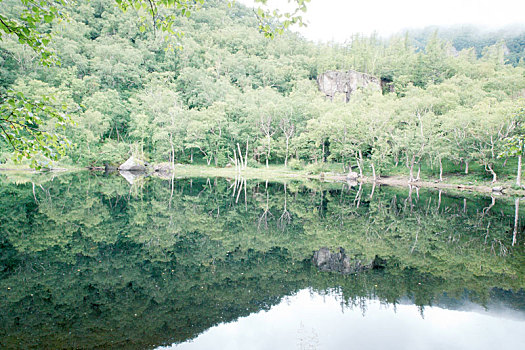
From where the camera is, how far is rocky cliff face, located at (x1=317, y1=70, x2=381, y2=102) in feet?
288

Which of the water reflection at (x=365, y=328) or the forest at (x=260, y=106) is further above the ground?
the forest at (x=260, y=106)

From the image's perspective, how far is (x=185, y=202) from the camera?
1959cm

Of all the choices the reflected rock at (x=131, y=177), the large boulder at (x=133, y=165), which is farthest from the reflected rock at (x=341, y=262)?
the large boulder at (x=133, y=165)

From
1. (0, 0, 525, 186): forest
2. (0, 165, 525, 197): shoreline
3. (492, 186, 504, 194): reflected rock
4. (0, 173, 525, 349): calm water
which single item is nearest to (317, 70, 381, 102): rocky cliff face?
(0, 0, 525, 186): forest

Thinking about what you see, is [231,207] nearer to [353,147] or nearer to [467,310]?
[467,310]

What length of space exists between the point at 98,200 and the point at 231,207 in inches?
343

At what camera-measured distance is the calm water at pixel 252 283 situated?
5434 millimetres

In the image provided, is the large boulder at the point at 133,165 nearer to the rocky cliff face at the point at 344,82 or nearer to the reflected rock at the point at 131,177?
the reflected rock at the point at 131,177

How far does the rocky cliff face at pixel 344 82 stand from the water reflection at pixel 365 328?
284 feet

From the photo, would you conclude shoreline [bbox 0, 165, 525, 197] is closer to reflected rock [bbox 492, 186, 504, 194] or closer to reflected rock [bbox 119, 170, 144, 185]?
reflected rock [bbox 492, 186, 504, 194]

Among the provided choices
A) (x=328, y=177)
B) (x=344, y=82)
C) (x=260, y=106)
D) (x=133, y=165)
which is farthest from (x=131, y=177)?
(x=344, y=82)

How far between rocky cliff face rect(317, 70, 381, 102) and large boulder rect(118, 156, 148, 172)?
6058 centimetres

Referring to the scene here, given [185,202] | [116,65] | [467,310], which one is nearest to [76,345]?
[467,310]

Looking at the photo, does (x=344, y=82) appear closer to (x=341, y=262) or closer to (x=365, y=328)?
(x=341, y=262)
